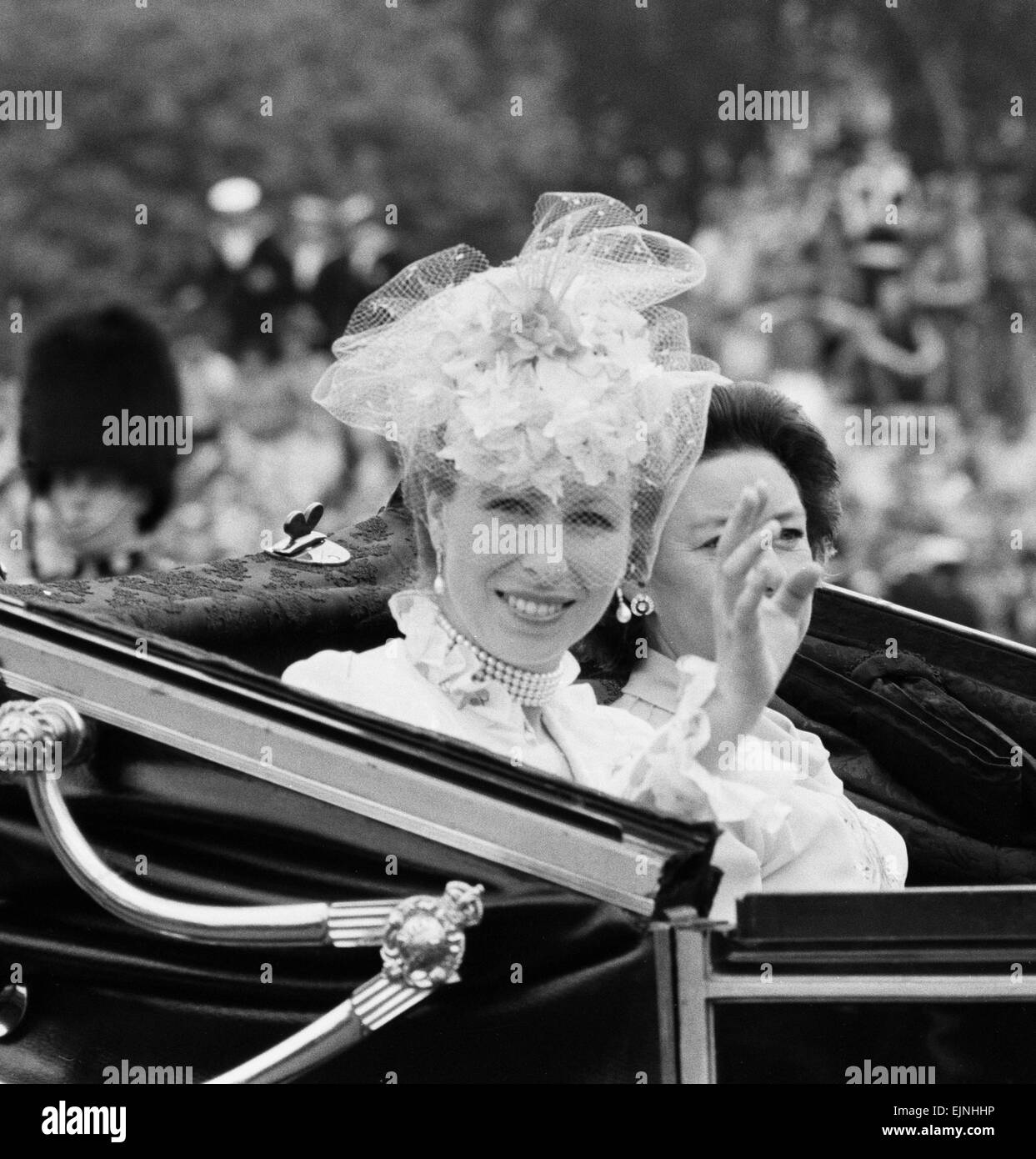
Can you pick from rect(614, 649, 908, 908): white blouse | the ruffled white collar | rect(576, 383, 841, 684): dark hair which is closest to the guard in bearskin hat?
rect(576, 383, 841, 684): dark hair

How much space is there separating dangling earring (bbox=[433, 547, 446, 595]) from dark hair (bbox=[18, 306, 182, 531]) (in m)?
2.29

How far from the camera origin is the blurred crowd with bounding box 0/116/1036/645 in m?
5.37

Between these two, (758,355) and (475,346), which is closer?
(475,346)

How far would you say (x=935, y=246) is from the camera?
6066 millimetres

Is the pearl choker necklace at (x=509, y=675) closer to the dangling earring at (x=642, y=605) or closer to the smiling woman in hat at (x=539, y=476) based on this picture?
the smiling woman in hat at (x=539, y=476)

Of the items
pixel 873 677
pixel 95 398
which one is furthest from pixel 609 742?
pixel 95 398

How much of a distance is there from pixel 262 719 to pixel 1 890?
32 centimetres

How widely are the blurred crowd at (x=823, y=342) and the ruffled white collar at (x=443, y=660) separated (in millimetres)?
2970

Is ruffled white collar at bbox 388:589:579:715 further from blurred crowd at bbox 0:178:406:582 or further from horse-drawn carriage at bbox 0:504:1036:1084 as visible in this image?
blurred crowd at bbox 0:178:406:582

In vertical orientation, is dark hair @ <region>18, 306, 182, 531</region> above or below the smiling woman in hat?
above

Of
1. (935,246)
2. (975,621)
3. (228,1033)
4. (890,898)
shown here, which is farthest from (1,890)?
(935,246)

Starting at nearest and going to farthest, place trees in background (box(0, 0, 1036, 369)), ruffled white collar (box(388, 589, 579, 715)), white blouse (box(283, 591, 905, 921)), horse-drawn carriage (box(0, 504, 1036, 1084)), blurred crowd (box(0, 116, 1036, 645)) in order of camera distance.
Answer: horse-drawn carriage (box(0, 504, 1036, 1084)), white blouse (box(283, 591, 905, 921)), ruffled white collar (box(388, 589, 579, 715)), blurred crowd (box(0, 116, 1036, 645)), trees in background (box(0, 0, 1036, 369))

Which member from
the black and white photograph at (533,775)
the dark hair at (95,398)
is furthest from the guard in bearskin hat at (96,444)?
the black and white photograph at (533,775)

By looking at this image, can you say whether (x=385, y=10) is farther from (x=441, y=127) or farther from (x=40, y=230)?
(x=40, y=230)
